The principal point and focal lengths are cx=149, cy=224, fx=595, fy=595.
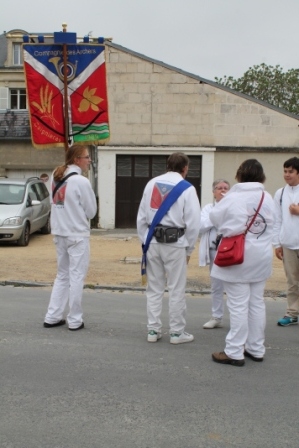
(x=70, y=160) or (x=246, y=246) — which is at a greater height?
(x=70, y=160)

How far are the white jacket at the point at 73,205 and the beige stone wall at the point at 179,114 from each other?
43.8ft

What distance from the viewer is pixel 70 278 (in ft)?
20.8

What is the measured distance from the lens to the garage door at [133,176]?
19.6 m

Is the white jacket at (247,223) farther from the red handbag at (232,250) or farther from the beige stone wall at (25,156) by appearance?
the beige stone wall at (25,156)

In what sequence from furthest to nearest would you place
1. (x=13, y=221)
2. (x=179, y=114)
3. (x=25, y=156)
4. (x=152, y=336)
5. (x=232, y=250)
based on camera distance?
1. (x=25, y=156)
2. (x=179, y=114)
3. (x=13, y=221)
4. (x=152, y=336)
5. (x=232, y=250)

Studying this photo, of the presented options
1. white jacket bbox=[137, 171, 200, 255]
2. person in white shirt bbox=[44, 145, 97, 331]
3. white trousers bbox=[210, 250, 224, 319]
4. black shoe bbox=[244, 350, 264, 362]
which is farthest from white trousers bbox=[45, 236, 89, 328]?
black shoe bbox=[244, 350, 264, 362]

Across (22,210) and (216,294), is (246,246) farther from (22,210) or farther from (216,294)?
A: (22,210)

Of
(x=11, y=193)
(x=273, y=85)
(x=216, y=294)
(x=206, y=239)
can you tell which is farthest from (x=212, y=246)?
(x=273, y=85)

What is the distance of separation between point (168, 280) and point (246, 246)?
985 mm

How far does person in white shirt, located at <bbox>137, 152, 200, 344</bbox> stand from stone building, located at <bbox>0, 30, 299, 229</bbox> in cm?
1367

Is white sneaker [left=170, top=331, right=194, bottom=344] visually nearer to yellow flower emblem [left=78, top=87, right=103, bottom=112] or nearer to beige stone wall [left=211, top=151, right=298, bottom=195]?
yellow flower emblem [left=78, top=87, right=103, bottom=112]

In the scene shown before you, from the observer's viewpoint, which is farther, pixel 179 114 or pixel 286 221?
pixel 179 114

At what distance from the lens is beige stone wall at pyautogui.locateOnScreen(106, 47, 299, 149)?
63.4ft

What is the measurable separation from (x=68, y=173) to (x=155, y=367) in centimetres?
228
